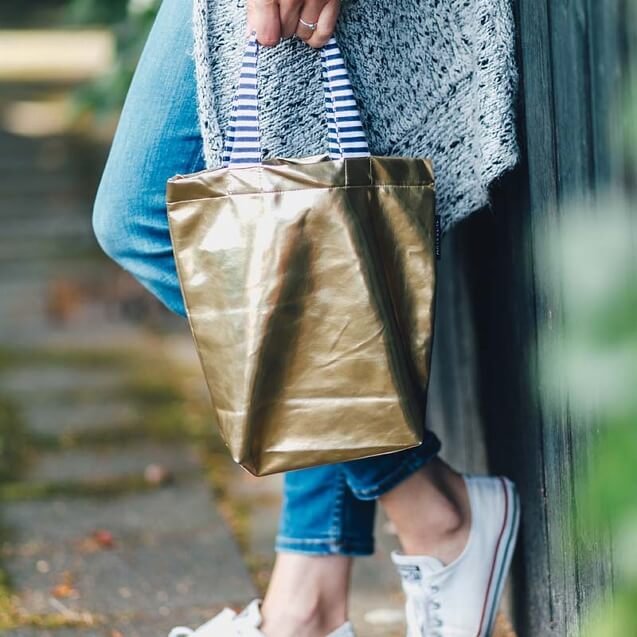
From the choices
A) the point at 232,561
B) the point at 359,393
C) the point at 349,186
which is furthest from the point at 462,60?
the point at 232,561

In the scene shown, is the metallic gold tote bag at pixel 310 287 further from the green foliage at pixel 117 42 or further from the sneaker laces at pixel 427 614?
the green foliage at pixel 117 42

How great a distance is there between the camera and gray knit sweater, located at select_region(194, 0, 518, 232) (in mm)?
1285

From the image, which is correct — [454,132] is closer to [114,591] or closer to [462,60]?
[462,60]

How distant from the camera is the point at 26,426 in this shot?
295cm

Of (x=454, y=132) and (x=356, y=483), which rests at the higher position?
(x=454, y=132)

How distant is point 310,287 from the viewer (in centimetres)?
122

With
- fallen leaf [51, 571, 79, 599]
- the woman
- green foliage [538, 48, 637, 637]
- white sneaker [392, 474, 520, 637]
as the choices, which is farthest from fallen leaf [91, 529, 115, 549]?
green foliage [538, 48, 637, 637]

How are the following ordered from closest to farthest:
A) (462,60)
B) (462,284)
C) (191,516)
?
(462,60), (462,284), (191,516)

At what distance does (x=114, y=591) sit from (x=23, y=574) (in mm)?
208

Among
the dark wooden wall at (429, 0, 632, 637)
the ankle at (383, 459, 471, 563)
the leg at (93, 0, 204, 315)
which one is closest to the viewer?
the dark wooden wall at (429, 0, 632, 637)

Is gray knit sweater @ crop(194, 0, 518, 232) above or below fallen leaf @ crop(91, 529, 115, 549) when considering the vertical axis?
above

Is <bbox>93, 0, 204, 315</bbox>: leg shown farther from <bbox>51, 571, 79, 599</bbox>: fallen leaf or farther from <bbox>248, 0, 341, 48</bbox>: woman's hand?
<bbox>51, 571, 79, 599</bbox>: fallen leaf

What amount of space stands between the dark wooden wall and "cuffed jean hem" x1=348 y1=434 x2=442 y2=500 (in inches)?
5.9

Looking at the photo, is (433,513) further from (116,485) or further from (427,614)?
(116,485)
